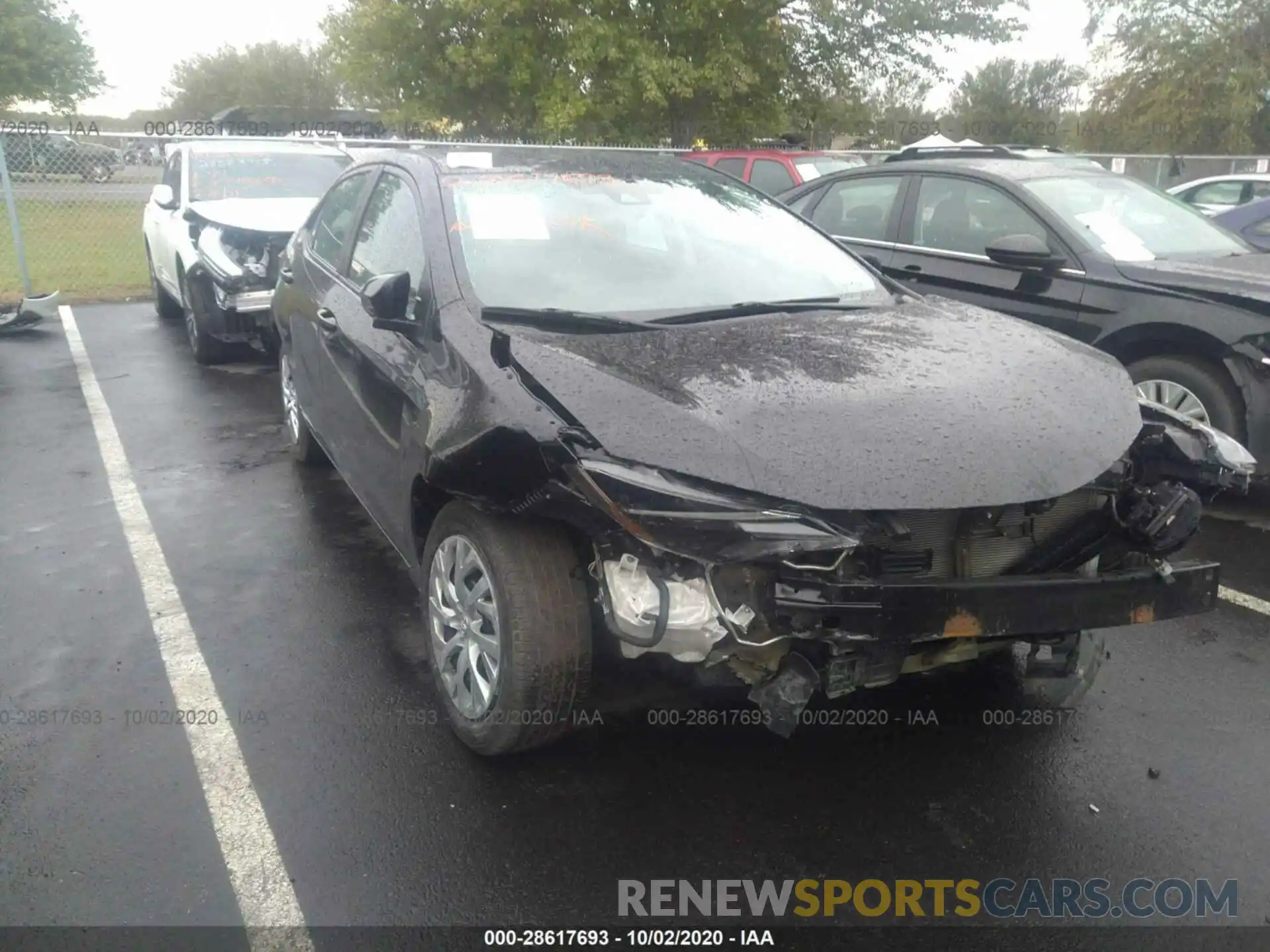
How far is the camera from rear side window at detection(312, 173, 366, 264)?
173 inches

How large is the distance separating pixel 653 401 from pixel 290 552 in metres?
2.58

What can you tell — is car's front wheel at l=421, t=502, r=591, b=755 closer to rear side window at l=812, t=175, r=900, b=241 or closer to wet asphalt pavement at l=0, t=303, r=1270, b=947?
wet asphalt pavement at l=0, t=303, r=1270, b=947

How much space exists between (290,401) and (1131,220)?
15.6 feet

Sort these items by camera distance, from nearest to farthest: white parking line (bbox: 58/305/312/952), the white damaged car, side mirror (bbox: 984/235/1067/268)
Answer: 1. white parking line (bbox: 58/305/312/952)
2. side mirror (bbox: 984/235/1067/268)
3. the white damaged car

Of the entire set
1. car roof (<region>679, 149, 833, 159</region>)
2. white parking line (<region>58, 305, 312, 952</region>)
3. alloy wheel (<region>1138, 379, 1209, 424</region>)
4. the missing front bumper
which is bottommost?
white parking line (<region>58, 305, 312, 952</region>)

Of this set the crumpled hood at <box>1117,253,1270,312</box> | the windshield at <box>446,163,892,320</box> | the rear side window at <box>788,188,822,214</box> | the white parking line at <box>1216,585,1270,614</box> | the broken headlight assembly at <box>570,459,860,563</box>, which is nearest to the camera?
the broken headlight assembly at <box>570,459,860,563</box>

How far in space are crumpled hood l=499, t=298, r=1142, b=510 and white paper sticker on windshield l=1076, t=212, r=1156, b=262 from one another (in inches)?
95.7

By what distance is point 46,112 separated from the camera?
35688 millimetres

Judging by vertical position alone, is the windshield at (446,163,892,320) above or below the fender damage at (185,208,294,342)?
above

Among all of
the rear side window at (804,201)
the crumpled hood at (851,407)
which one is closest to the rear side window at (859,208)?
A: the rear side window at (804,201)

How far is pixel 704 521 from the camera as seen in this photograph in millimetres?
2326

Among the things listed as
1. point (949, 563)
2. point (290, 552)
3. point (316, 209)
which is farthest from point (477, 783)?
point (316, 209)

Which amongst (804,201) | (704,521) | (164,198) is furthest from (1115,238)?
(164,198)

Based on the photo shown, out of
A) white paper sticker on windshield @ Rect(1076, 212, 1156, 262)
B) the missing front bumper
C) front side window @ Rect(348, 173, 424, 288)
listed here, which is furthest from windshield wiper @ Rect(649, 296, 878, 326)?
white paper sticker on windshield @ Rect(1076, 212, 1156, 262)
